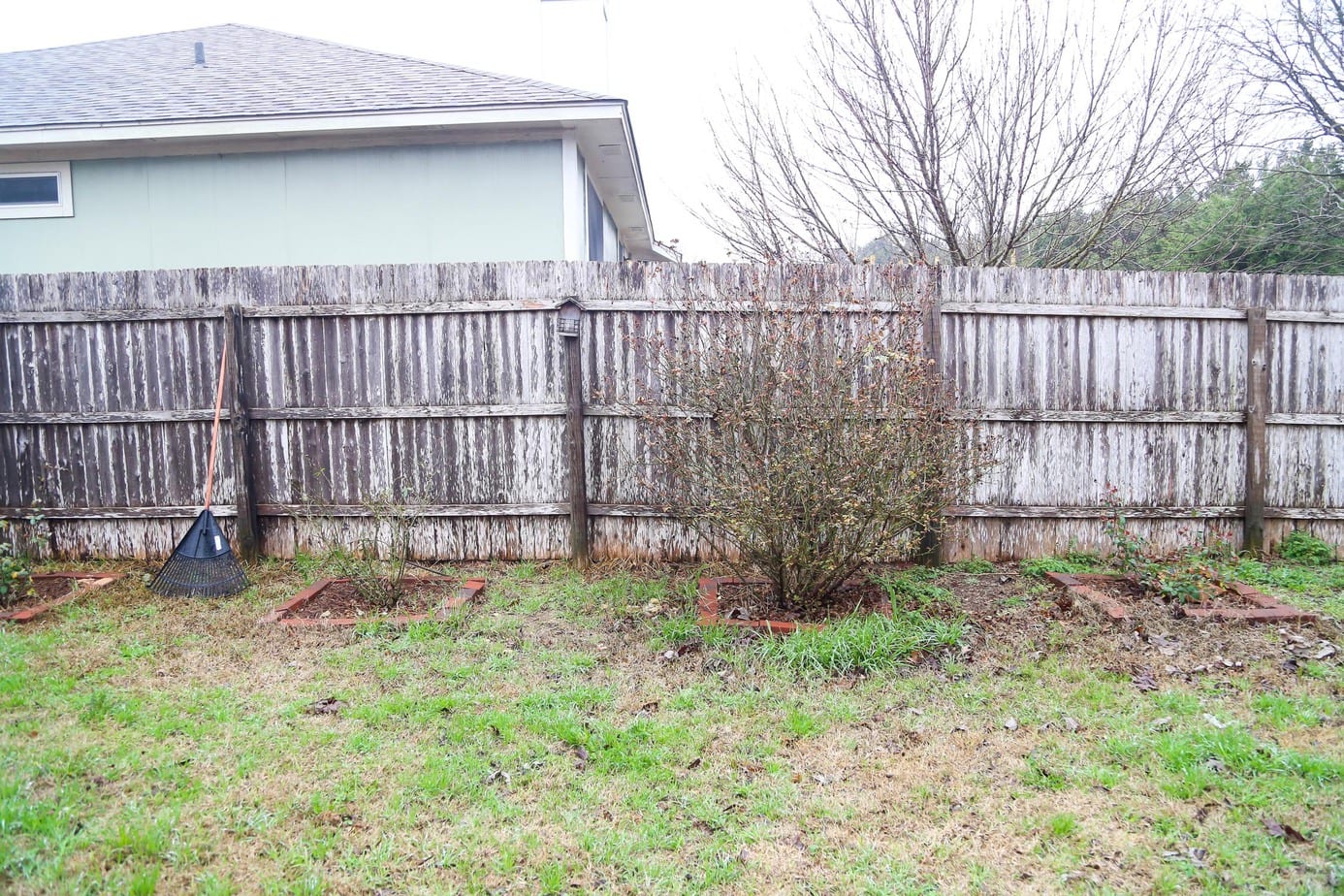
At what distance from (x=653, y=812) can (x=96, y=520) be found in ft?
17.8

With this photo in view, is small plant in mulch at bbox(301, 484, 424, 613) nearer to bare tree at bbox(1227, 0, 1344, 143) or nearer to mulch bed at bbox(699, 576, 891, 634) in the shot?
mulch bed at bbox(699, 576, 891, 634)

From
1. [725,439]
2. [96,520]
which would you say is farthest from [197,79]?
[725,439]

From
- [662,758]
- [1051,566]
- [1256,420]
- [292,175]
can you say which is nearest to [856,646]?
[662,758]

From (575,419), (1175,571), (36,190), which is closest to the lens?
(1175,571)

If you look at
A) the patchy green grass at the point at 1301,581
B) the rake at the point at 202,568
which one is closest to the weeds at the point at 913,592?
the patchy green grass at the point at 1301,581

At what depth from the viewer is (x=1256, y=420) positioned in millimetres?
5359

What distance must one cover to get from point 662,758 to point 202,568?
3743 mm

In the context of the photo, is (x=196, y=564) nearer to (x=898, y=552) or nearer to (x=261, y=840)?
(x=261, y=840)

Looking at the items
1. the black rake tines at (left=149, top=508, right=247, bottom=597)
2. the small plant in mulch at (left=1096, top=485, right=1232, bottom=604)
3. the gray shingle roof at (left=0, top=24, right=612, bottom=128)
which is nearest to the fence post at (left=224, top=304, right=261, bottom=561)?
the black rake tines at (left=149, top=508, right=247, bottom=597)

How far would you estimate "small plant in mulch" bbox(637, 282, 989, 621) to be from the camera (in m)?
3.95

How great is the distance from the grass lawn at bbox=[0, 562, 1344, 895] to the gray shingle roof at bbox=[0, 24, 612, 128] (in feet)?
16.4

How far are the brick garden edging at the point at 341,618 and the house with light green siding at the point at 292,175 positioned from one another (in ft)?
12.1

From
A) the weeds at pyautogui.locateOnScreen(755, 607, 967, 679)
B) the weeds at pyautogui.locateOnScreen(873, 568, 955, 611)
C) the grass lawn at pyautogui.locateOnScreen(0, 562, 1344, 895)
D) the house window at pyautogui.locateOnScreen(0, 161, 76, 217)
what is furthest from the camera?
the house window at pyautogui.locateOnScreen(0, 161, 76, 217)

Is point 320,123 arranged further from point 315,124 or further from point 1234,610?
point 1234,610
